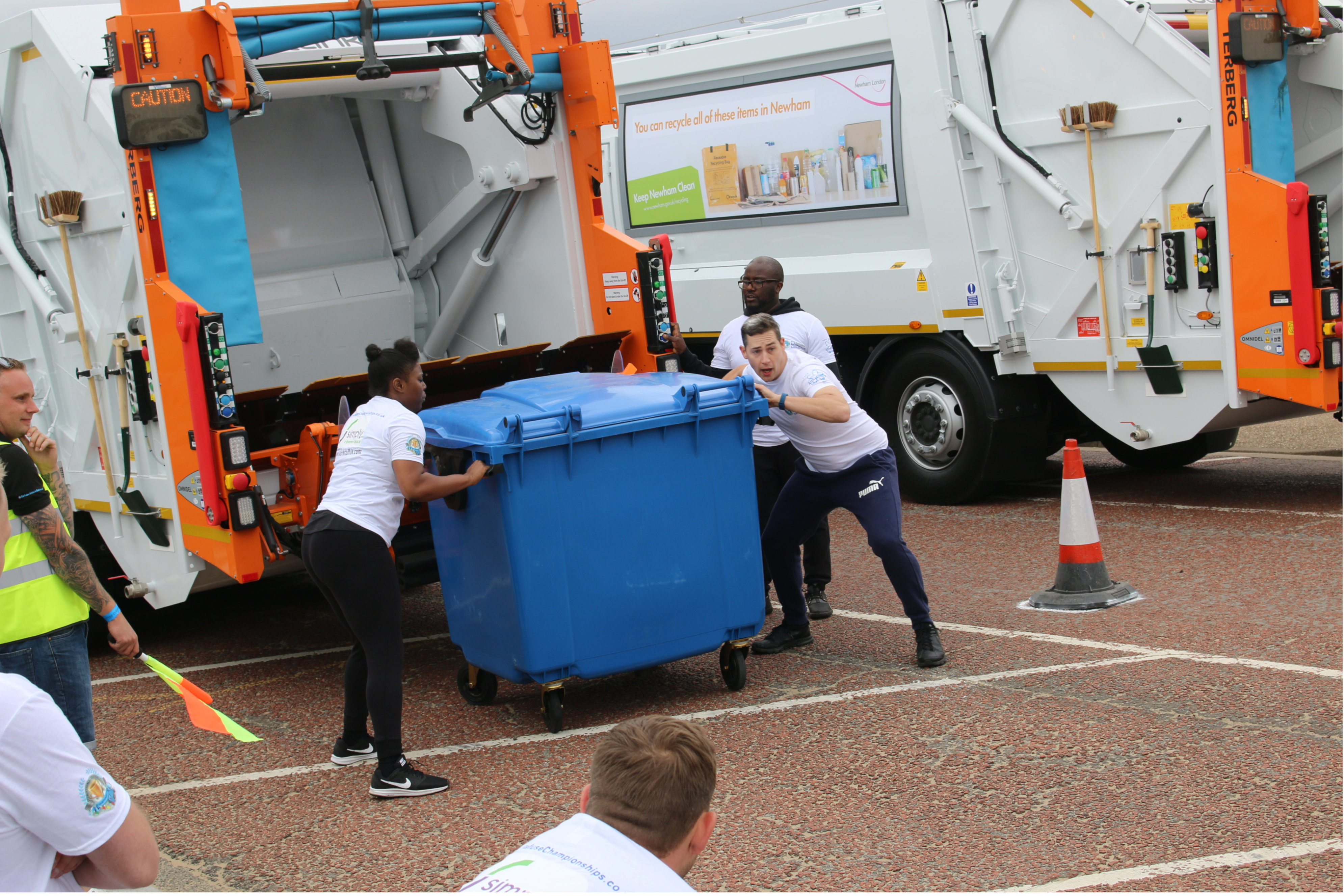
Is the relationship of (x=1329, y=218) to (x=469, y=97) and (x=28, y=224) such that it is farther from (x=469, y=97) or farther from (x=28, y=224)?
(x=28, y=224)

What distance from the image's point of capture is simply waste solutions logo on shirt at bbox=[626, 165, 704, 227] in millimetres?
10289

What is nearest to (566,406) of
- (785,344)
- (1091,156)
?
(785,344)

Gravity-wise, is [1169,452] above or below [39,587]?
below

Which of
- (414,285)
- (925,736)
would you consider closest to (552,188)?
(414,285)

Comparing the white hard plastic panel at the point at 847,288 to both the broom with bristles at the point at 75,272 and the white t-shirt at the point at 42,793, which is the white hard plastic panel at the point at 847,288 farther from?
the white t-shirt at the point at 42,793

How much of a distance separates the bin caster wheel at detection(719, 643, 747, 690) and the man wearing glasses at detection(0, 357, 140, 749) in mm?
2337

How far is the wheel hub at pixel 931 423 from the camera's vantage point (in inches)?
356

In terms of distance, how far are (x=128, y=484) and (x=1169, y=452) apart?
269 inches

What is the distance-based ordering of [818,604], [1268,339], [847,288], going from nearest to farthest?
[818,604] < [1268,339] < [847,288]

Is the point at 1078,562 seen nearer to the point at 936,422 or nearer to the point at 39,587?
the point at 936,422

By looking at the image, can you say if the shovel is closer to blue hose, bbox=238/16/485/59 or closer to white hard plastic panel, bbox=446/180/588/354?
blue hose, bbox=238/16/485/59

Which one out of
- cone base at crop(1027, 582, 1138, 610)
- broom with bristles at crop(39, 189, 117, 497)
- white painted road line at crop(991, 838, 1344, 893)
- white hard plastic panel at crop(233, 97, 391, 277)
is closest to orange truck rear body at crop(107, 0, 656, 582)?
broom with bristles at crop(39, 189, 117, 497)

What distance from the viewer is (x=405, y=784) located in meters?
4.63

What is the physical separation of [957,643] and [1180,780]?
177 centimetres
